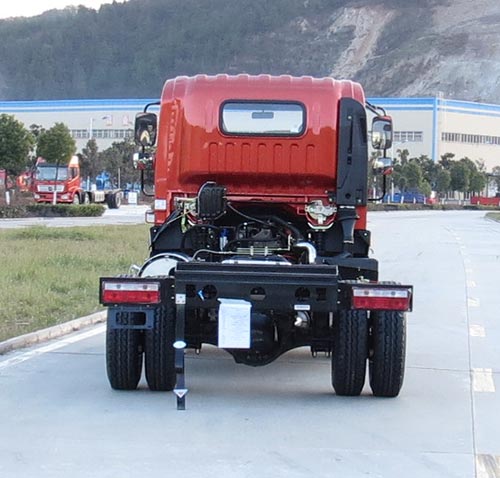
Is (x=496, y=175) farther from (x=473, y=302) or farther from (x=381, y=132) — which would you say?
(x=381, y=132)

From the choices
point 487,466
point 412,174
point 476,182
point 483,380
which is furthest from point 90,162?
point 487,466

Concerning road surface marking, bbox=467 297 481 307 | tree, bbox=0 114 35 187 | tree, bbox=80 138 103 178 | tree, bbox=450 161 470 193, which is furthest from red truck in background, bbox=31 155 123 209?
tree, bbox=450 161 470 193

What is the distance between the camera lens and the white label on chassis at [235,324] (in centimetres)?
777

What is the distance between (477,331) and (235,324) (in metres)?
6.02

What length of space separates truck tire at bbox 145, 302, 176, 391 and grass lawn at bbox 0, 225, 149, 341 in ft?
10.4

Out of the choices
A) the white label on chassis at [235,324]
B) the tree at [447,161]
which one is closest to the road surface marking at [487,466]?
the white label on chassis at [235,324]

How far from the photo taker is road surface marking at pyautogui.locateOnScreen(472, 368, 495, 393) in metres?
9.22

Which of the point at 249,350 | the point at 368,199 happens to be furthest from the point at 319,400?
the point at 368,199

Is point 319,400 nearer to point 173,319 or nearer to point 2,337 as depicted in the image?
point 173,319

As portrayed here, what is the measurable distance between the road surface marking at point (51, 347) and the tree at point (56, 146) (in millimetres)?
50812

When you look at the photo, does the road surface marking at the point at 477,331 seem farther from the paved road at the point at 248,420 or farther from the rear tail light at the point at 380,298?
the rear tail light at the point at 380,298

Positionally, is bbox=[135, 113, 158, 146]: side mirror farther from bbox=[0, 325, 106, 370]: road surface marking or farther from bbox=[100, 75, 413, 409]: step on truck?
bbox=[0, 325, 106, 370]: road surface marking

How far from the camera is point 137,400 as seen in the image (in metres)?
8.32

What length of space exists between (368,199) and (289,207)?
2.55 ft
